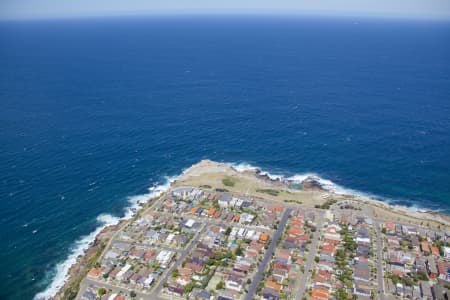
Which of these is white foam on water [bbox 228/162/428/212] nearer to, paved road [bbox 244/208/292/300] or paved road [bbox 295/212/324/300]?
paved road [bbox 295/212/324/300]

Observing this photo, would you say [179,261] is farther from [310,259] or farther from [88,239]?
[310,259]

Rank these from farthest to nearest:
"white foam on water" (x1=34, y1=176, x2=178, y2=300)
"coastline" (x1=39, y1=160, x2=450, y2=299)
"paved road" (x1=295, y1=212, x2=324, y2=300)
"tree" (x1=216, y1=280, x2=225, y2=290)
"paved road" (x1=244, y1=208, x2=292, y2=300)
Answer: "coastline" (x1=39, y1=160, x2=450, y2=299), "white foam on water" (x1=34, y1=176, x2=178, y2=300), "tree" (x1=216, y1=280, x2=225, y2=290), "paved road" (x1=295, y1=212, x2=324, y2=300), "paved road" (x1=244, y1=208, x2=292, y2=300)

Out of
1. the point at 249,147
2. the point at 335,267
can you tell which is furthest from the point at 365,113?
the point at 335,267

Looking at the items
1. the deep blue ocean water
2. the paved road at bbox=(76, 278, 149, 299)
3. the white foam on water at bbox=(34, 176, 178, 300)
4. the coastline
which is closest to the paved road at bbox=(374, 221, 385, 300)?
the coastline

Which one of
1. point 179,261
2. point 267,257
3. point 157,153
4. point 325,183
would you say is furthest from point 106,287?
point 325,183

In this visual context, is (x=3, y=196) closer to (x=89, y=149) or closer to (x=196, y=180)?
(x=89, y=149)

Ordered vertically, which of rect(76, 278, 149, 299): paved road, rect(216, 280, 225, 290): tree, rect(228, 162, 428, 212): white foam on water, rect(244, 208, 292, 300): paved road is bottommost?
rect(76, 278, 149, 299): paved road

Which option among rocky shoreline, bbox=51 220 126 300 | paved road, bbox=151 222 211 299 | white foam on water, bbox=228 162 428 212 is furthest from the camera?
white foam on water, bbox=228 162 428 212
